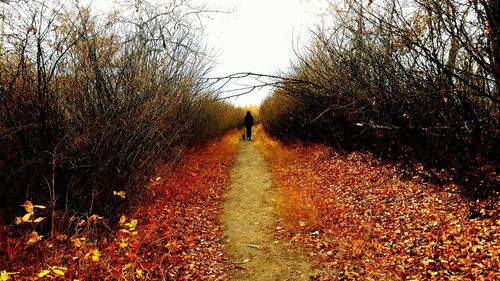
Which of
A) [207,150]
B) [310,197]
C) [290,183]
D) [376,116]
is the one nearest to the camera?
[310,197]

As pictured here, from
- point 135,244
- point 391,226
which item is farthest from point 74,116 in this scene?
point 391,226

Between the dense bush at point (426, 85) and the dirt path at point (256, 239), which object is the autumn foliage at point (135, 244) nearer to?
the dirt path at point (256, 239)

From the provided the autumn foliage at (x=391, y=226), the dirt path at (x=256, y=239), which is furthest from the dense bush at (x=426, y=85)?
the dirt path at (x=256, y=239)

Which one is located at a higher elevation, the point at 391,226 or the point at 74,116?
the point at 74,116

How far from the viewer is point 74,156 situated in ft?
17.1

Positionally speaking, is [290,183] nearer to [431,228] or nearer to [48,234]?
[431,228]

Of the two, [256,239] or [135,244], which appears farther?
[256,239]

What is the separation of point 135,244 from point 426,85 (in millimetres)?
5269

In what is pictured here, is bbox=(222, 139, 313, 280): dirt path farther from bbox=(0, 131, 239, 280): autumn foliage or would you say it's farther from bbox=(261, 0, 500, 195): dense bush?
bbox=(261, 0, 500, 195): dense bush

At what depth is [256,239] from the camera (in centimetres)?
628

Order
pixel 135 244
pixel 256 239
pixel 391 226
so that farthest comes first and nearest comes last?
pixel 256 239 < pixel 391 226 < pixel 135 244

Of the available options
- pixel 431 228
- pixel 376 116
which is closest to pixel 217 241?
pixel 431 228

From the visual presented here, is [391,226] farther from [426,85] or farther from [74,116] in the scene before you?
[74,116]

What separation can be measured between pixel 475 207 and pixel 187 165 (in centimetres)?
821
